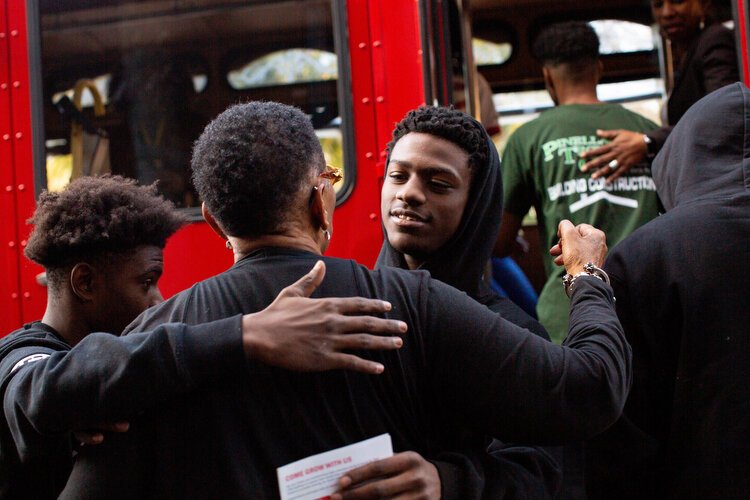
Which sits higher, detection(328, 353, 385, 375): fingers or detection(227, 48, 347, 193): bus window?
detection(227, 48, 347, 193): bus window

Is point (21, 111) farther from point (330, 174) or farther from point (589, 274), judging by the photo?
point (589, 274)

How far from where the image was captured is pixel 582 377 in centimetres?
151

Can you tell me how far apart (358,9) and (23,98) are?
136 cm

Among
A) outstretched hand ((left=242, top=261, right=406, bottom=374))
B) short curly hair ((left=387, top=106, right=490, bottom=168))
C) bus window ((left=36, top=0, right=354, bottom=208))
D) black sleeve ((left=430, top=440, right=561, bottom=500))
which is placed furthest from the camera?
bus window ((left=36, top=0, right=354, bottom=208))

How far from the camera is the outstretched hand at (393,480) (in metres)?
1.43

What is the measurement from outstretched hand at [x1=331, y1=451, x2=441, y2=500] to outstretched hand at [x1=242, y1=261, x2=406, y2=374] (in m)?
0.17

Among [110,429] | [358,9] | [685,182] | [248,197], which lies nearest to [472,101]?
[358,9]

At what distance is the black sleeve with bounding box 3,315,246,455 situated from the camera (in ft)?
4.62

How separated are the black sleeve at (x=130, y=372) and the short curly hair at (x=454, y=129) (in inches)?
45.2

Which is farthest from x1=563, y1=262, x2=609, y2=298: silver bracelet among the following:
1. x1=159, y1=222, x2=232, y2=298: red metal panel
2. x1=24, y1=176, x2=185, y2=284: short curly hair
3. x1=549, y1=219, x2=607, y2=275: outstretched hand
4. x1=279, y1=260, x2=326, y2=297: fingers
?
x1=159, y1=222, x2=232, y2=298: red metal panel

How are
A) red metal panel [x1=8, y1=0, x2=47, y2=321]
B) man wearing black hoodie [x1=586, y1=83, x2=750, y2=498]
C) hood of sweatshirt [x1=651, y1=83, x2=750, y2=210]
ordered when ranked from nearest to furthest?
man wearing black hoodie [x1=586, y1=83, x2=750, y2=498] → hood of sweatshirt [x1=651, y1=83, x2=750, y2=210] → red metal panel [x1=8, y1=0, x2=47, y2=321]

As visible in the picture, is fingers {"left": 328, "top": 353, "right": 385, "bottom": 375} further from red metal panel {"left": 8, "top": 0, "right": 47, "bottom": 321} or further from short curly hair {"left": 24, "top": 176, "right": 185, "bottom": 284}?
red metal panel {"left": 8, "top": 0, "right": 47, "bottom": 321}

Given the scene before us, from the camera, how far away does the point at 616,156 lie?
3.28 m

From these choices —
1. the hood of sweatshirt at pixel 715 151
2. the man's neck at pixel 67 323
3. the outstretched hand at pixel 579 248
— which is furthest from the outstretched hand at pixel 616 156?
the man's neck at pixel 67 323
